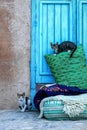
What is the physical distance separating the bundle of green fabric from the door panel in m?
0.14

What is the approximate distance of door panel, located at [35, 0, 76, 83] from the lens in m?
5.77

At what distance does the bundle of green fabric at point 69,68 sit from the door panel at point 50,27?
144 mm

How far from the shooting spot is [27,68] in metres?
5.80

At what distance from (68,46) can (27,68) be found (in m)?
0.71

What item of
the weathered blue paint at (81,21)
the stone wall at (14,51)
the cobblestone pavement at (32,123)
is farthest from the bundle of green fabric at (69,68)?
the cobblestone pavement at (32,123)

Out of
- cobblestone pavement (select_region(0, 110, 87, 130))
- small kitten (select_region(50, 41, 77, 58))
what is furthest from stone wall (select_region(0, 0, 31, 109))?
cobblestone pavement (select_region(0, 110, 87, 130))

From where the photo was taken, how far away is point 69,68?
18.5 feet

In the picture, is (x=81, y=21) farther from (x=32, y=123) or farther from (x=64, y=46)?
(x=32, y=123)

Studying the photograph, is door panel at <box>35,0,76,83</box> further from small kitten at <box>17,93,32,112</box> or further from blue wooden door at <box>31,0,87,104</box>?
small kitten at <box>17,93,32,112</box>

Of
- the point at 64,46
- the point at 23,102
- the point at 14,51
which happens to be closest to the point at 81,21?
the point at 64,46

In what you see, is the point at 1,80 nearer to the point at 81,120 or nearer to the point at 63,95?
the point at 63,95

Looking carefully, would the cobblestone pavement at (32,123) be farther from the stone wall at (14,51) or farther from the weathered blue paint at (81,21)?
the weathered blue paint at (81,21)

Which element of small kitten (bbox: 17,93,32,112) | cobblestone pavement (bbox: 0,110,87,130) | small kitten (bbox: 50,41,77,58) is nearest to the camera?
cobblestone pavement (bbox: 0,110,87,130)

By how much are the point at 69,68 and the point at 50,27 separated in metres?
0.70
